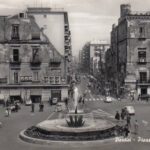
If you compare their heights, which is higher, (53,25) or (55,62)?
(53,25)

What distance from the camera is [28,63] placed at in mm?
77500

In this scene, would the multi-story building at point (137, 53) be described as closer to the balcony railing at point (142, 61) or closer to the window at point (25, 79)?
the balcony railing at point (142, 61)

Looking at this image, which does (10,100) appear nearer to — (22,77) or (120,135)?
(22,77)

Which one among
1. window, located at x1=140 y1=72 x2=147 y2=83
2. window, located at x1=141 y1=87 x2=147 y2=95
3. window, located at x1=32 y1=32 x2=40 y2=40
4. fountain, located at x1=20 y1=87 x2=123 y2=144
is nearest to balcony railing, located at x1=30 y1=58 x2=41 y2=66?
window, located at x1=32 y1=32 x2=40 y2=40

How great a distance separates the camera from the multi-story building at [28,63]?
76.8 m

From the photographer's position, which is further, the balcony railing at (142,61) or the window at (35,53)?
the balcony railing at (142,61)

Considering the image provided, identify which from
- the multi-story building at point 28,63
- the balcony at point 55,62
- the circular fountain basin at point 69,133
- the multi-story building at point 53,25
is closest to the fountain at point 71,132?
the circular fountain basin at point 69,133

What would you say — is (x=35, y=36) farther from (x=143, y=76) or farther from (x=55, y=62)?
(x=143, y=76)

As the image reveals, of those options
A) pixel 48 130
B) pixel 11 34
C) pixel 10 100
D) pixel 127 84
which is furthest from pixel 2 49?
pixel 48 130

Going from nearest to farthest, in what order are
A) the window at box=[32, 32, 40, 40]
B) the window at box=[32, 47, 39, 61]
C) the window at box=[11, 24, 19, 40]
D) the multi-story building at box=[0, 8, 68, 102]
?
1. the multi-story building at box=[0, 8, 68, 102]
2. the window at box=[11, 24, 19, 40]
3. the window at box=[32, 47, 39, 61]
4. the window at box=[32, 32, 40, 40]

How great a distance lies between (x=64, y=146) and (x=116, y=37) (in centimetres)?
7302

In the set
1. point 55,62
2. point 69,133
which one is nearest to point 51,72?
point 55,62

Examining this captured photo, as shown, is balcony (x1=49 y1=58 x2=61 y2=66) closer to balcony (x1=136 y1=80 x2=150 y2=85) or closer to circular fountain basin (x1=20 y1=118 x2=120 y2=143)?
balcony (x1=136 y1=80 x2=150 y2=85)

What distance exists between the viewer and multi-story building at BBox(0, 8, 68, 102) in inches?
3022
